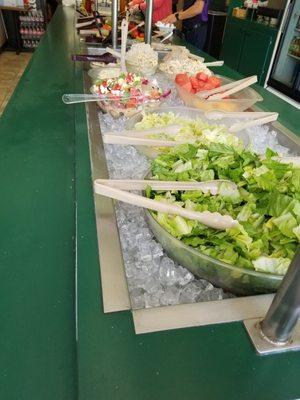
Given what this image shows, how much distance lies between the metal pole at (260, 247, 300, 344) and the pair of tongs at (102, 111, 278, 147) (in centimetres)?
62

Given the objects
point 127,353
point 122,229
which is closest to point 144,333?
point 127,353

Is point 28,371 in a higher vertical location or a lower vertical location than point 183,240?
lower

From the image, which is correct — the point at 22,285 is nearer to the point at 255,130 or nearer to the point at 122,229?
the point at 122,229

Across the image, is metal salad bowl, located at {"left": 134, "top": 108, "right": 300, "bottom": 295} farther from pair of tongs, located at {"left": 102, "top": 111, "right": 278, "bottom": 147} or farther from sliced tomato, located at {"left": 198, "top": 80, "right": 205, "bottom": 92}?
sliced tomato, located at {"left": 198, "top": 80, "right": 205, "bottom": 92}

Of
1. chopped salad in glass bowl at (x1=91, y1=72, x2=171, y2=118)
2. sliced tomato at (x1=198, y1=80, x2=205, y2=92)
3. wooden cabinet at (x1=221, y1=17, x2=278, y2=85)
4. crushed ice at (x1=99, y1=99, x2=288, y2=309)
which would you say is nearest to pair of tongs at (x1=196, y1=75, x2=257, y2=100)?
sliced tomato at (x1=198, y1=80, x2=205, y2=92)

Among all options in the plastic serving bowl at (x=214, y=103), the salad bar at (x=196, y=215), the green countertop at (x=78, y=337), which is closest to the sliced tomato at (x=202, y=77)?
the plastic serving bowl at (x=214, y=103)

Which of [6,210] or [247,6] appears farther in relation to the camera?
[247,6]

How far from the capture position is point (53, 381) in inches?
21.3

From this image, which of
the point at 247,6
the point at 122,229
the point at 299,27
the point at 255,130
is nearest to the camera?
the point at 122,229

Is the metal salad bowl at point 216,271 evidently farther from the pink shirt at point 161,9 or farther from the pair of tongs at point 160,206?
the pink shirt at point 161,9

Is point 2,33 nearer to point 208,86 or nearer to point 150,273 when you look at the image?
point 208,86

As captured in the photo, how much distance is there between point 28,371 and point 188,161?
2.02ft

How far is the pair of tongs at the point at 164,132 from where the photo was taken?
961mm

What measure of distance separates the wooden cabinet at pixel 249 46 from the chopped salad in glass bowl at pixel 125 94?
4.65 meters
